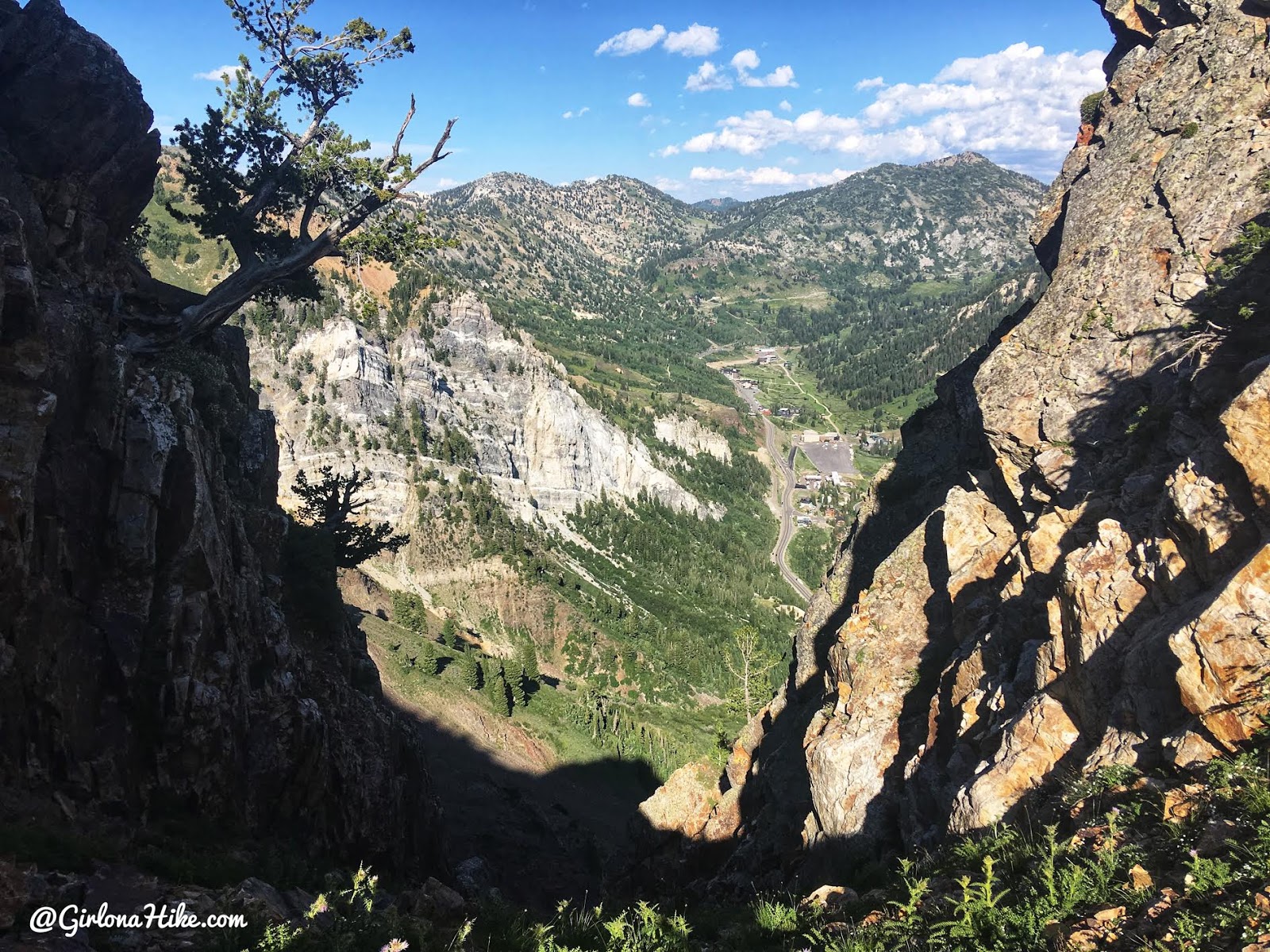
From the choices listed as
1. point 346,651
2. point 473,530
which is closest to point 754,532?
point 473,530

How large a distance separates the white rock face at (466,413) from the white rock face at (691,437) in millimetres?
34665

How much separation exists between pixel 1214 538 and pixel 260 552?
92.5ft

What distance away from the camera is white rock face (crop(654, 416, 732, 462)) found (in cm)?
17250

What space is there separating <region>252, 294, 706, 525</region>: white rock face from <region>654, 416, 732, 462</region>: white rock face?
34.7 m

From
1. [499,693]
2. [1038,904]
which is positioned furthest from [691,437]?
[1038,904]

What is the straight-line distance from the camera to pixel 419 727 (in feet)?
194

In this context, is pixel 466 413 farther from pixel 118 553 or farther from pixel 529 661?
pixel 118 553

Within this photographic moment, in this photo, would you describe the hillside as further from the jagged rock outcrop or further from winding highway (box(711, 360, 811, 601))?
winding highway (box(711, 360, 811, 601))

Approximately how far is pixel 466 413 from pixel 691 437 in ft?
262

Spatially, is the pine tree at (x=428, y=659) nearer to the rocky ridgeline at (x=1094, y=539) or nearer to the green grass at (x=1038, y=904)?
the rocky ridgeline at (x=1094, y=539)

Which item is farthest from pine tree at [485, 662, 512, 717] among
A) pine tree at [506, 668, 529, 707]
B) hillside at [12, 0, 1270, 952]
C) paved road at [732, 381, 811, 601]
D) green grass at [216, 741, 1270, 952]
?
paved road at [732, 381, 811, 601]

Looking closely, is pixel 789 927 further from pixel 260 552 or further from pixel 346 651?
pixel 346 651

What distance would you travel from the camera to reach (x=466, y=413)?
110m

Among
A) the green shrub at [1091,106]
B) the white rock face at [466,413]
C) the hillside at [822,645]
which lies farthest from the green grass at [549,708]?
the green shrub at [1091,106]
